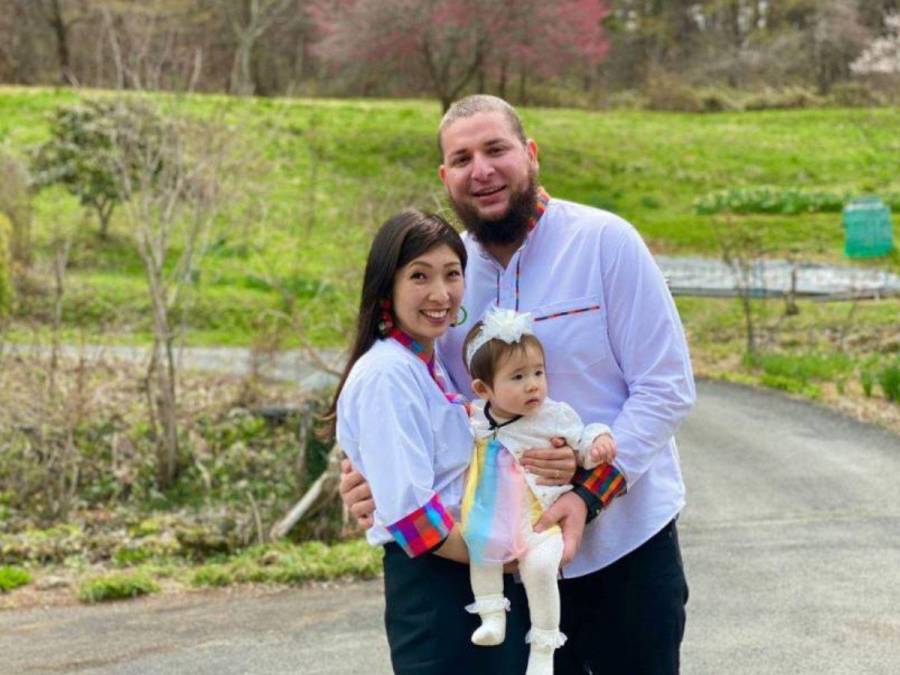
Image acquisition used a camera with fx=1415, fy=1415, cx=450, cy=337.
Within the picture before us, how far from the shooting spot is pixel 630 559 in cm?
305

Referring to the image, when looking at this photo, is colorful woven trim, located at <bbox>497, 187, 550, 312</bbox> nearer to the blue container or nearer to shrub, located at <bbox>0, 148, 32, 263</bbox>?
shrub, located at <bbox>0, 148, 32, 263</bbox>

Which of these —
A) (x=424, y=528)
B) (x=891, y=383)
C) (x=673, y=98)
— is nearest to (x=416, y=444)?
(x=424, y=528)

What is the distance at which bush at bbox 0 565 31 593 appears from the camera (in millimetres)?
7977

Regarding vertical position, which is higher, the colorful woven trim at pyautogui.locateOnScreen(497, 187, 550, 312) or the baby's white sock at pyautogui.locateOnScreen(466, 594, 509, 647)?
the colorful woven trim at pyautogui.locateOnScreen(497, 187, 550, 312)

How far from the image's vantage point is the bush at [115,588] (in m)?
7.61

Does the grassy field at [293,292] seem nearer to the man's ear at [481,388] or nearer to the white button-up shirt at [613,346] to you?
the white button-up shirt at [613,346]

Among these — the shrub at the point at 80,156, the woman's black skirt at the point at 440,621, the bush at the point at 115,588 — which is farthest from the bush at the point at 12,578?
the shrub at the point at 80,156

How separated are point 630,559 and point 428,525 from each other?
561 mm

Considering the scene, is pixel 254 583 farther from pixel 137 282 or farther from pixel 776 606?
pixel 137 282

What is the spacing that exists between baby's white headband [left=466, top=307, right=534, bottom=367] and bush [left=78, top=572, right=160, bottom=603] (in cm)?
524

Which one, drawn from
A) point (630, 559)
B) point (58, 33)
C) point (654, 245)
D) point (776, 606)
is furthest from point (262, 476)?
point (58, 33)

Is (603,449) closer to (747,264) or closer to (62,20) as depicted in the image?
(747,264)

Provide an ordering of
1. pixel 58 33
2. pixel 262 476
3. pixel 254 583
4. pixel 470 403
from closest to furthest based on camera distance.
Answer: pixel 470 403, pixel 254 583, pixel 262 476, pixel 58 33

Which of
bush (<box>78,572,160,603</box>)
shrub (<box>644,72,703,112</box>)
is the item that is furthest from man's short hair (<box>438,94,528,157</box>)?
shrub (<box>644,72,703,112</box>)
